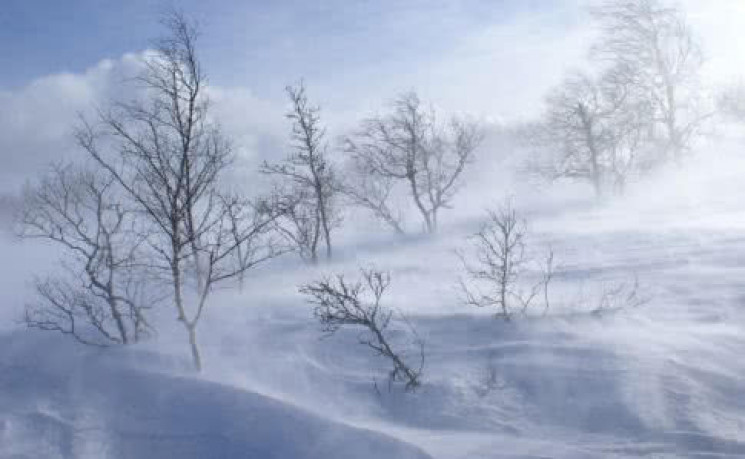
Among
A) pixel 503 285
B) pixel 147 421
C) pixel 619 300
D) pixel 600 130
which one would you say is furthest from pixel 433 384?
pixel 600 130

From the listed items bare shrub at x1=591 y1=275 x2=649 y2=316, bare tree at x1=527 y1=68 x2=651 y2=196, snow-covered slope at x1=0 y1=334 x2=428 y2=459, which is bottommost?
snow-covered slope at x1=0 y1=334 x2=428 y2=459

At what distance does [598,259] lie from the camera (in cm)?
1549

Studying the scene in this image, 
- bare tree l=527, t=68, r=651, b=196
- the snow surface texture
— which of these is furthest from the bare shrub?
bare tree l=527, t=68, r=651, b=196

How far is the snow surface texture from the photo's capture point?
7457 mm

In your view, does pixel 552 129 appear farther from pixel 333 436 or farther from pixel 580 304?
pixel 333 436

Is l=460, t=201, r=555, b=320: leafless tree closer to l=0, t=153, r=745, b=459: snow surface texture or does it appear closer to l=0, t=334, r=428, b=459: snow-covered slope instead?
l=0, t=153, r=745, b=459: snow surface texture

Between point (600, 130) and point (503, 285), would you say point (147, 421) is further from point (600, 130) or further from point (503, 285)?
point (600, 130)

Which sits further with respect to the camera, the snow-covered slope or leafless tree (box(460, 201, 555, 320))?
leafless tree (box(460, 201, 555, 320))

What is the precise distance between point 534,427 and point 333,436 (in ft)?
8.86

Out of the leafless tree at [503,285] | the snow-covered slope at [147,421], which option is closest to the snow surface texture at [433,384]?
the snow-covered slope at [147,421]

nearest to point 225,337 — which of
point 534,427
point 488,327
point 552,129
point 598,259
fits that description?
point 488,327

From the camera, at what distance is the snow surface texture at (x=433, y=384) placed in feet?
24.5

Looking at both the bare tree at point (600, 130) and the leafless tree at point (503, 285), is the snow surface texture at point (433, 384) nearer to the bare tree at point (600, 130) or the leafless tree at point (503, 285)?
the leafless tree at point (503, 285)

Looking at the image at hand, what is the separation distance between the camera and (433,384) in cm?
903
